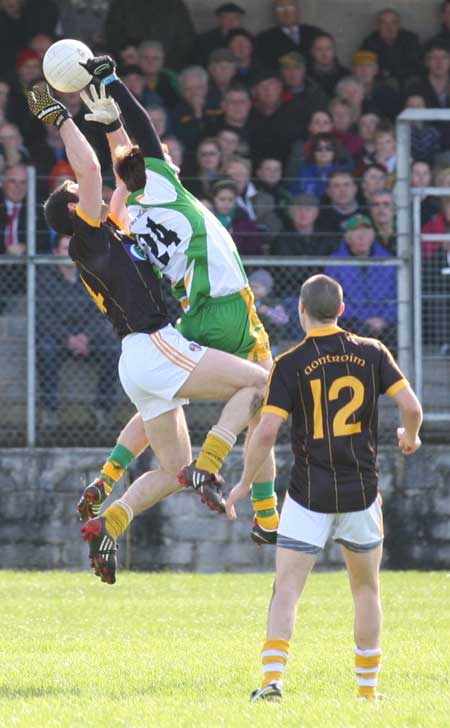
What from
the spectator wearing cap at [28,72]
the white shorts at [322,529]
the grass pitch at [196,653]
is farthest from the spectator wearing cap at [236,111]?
the white shorts at [322,529]

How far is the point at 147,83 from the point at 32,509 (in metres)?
4.25

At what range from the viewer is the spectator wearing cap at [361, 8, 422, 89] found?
16.1 m

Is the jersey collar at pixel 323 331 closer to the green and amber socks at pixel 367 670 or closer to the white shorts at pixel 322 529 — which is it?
the white shorts at pixel 322 529

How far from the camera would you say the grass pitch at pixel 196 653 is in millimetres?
6258

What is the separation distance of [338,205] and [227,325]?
508cm

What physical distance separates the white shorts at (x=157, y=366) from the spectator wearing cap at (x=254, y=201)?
5.05 metres

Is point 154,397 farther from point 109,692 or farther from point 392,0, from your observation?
point 392,0

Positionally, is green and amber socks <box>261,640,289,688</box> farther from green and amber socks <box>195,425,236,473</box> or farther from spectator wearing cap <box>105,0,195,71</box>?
spectator wearing cap <box>105,0,195,71</box>

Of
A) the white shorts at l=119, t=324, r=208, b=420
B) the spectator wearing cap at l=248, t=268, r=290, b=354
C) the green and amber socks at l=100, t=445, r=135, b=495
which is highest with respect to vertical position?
the white shorts at l=119, t=324, r=208, b=420

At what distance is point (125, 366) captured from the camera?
26.9 ft

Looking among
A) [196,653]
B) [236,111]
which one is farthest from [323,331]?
[236,111]

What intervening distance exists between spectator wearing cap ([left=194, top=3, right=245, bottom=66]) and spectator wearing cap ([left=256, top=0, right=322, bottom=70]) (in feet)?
1.05

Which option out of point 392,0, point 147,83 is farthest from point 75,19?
point 392,0

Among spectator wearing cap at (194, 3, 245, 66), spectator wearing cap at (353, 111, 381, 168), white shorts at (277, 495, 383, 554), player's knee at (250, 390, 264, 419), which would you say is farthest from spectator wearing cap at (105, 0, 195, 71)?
white shorts at (277, 495, 383, 554)
